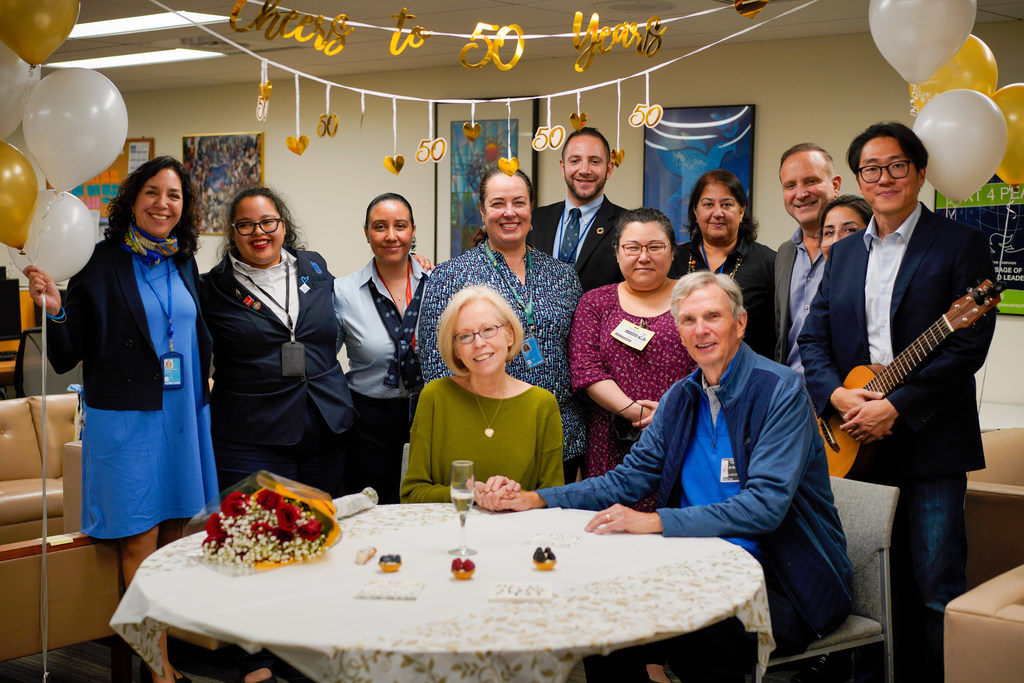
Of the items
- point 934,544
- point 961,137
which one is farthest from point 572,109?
→ point 934,544

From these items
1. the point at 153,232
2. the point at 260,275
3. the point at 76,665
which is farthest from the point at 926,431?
the point at 76,665

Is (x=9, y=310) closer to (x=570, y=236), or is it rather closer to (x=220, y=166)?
(x=220, y=166)

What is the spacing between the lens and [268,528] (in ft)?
6.52

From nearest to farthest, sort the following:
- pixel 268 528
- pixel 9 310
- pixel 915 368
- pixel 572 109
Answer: pixel 268 528
pixel 915 368
pixel 572 109
pixel 9 310

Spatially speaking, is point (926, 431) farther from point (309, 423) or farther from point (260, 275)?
point (260, 275)

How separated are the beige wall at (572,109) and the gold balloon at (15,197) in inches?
197

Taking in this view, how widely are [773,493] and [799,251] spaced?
1607 mm

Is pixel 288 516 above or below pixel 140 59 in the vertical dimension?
below

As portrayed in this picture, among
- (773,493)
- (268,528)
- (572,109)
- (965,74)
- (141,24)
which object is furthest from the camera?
(572,109)

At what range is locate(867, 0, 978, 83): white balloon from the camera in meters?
2.94

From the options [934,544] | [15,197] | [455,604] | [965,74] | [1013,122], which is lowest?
[934,544]

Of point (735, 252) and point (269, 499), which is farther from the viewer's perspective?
point (735, 252)

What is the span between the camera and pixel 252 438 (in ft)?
10.3

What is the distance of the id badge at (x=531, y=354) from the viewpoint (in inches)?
124
